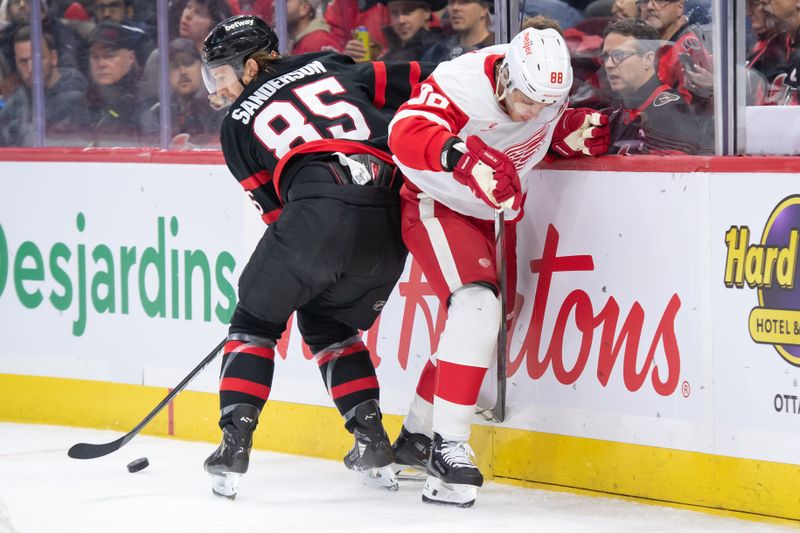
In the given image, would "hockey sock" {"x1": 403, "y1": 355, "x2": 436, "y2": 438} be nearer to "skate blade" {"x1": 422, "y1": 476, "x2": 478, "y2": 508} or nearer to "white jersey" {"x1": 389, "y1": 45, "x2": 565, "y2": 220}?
"skate blade" {"x1": 422, "y1": 476, "x2": 478, "y2": 508}

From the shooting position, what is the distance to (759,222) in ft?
10.4

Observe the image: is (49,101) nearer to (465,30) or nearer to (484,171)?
(465,30)

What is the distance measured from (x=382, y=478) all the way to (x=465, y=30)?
1251mm

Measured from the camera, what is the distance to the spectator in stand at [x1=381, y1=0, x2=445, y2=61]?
4.03m

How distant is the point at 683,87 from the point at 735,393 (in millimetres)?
774

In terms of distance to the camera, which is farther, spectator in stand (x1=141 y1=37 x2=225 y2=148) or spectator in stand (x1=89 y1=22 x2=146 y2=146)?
spectator in stand (x1=89 y1=22 x2=146 y2=146)

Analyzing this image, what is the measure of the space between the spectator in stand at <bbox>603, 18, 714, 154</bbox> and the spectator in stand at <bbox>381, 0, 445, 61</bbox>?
23.9 inches

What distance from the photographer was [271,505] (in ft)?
11.6

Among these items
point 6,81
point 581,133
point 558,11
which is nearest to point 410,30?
point 558,11

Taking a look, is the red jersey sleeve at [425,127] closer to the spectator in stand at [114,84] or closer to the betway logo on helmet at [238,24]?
the betway logo on helmet at [238,24]

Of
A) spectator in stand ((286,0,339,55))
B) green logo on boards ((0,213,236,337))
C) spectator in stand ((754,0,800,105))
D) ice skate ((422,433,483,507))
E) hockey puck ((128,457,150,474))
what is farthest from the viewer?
green logo on boards ((0,213,236,337))

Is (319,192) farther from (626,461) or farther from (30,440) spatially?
(30,440)

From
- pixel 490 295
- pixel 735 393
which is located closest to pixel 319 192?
pixel 490 295

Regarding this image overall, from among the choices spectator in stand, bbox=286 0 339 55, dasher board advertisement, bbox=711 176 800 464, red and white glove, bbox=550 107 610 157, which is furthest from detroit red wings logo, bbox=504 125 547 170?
spectator in stand, bbox=286 0 339 55
